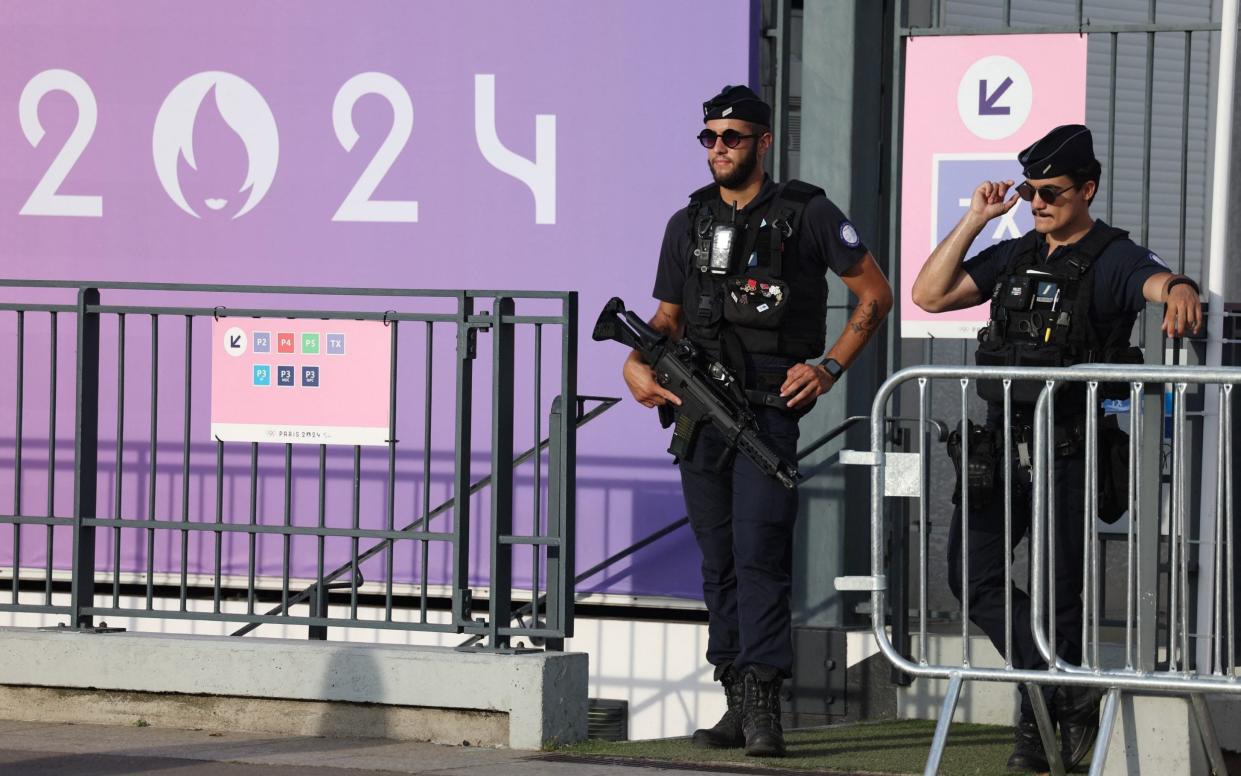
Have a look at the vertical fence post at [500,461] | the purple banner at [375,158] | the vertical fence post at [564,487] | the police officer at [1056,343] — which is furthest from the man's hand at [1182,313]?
the purple banner at [375,158]

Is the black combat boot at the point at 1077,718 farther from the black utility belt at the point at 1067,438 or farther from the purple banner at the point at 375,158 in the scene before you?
the purple banner at the point at 375,158

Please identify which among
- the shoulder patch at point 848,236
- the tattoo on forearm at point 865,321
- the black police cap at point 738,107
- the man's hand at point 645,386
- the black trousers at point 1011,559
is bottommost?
the black trousers at point 1011,559

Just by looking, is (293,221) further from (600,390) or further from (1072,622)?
(1072,622)

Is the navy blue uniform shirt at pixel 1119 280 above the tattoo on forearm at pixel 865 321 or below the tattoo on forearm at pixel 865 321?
above

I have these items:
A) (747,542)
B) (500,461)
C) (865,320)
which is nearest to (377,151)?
(500,461)

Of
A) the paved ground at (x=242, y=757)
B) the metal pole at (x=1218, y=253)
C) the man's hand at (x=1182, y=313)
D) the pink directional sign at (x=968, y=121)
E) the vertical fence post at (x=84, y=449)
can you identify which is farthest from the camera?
the pink directional sign at (x=968, y=121)

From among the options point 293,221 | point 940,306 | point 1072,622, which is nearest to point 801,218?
point 940,306

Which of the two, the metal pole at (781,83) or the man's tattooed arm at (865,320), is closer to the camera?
the man's tattooed arm at (865,320)

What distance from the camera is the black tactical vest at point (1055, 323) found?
5.15m

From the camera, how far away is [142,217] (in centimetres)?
809

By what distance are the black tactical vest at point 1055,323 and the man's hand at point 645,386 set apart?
0.94 m

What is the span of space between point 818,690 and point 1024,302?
2415mm

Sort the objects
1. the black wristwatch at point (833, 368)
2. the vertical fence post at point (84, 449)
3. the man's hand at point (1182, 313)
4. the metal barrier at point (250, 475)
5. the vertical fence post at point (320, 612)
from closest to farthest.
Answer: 1. the man's hand at point (1182, 313)
2. the black wristwatch at point (833, 368)
3. the vertical fence post at point (320, 612)
4. the vertical fence post at point (84, 449)
5. the metal barrier at point (250, 475)

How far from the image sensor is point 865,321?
5.58 metres
